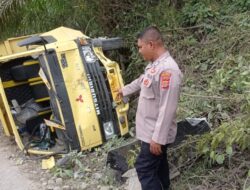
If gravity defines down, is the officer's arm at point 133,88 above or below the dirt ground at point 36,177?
above

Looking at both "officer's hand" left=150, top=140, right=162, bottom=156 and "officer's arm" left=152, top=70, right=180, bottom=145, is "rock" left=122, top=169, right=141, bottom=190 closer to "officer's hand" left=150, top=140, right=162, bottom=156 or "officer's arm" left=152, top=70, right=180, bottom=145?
"officer's hand" left=150, top=140, right=162, bottom=156

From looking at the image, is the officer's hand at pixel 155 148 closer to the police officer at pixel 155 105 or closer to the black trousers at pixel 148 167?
the police officer at pixel 155 105

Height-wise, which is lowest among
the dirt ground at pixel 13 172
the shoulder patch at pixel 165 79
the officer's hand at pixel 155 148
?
the dirt ground at pixel 13 172

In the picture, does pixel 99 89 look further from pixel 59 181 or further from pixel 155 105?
pixel 155 105

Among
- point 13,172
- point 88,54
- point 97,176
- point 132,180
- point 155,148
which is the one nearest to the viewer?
point 155,148

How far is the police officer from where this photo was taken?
3656mm

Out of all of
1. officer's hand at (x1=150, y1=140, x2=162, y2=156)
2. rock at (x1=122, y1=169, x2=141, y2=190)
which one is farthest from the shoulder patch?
rock at (x1=122, y1=169, x2=141, y2=190)

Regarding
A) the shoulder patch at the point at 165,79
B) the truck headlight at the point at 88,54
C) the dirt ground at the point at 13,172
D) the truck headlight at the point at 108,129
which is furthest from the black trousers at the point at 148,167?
the truck headlight at the point at 88,54

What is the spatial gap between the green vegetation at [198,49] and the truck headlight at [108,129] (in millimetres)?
1066

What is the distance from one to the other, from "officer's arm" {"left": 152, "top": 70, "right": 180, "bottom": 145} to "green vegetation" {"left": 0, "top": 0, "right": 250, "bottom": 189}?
1.62 ft

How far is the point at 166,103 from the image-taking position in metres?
3.64

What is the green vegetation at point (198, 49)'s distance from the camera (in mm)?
4168

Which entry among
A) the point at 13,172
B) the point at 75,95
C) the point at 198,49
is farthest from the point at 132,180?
the point at 198,49

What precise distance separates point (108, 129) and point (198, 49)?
192cm
